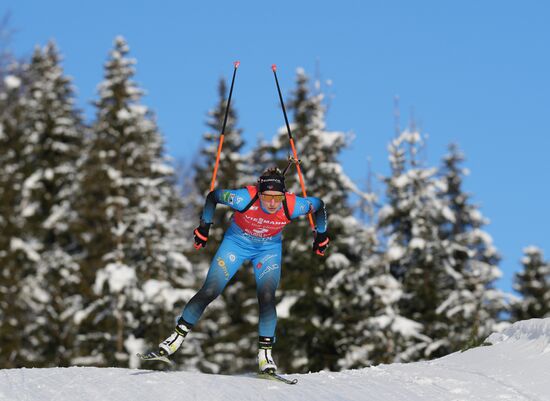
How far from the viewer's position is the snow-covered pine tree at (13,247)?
92.5 ft

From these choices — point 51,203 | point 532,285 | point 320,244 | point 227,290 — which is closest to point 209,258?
point 227,290

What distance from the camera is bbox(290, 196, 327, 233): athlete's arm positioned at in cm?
825

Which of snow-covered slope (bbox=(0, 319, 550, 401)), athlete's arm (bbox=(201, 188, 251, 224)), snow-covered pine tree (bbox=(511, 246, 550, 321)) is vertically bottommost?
snow-covered slope (bbox=(0, 319, 550, 401))

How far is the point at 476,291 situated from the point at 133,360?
12063 millimetres

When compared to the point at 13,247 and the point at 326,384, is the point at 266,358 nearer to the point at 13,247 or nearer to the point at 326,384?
the point at 326,384

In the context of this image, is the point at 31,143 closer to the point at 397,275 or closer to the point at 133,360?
the point at 133,360

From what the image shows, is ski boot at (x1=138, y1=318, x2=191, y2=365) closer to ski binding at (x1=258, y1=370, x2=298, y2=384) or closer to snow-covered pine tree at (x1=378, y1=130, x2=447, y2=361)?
ski binding at (x1=258, y1=370, x2=298, y2=384)

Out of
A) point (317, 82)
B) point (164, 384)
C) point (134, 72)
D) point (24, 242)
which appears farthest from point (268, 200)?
point (24, 242)

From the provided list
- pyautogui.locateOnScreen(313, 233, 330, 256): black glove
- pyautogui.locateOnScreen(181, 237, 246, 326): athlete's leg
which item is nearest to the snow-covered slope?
pyautogui.locateOnScreen(181, 237, 246, 326): athlete's leg

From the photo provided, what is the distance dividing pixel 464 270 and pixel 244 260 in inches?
865

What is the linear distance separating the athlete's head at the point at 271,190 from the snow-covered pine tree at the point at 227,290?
2132 centimetres

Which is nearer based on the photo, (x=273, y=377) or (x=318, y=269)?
(x=273, y=377)

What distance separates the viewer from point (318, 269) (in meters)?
22.6

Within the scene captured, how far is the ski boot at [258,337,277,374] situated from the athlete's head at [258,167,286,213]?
1.51m
